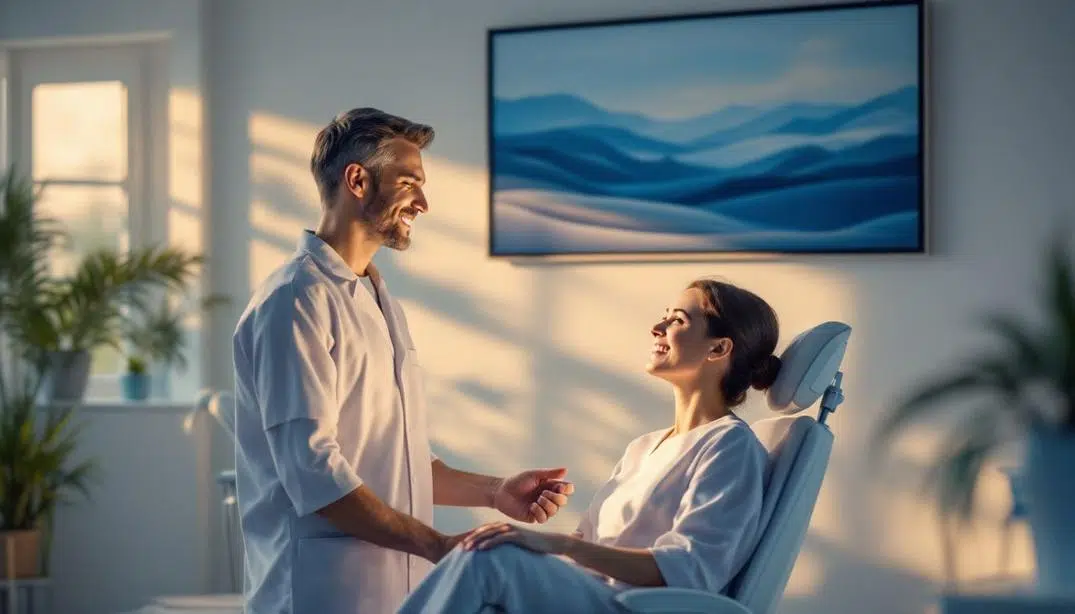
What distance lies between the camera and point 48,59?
16.2 ft

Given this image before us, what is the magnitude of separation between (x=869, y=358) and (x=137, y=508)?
256 centimetres

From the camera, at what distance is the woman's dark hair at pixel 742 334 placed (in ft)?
8.55

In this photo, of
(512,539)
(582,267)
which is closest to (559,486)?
(512,539)

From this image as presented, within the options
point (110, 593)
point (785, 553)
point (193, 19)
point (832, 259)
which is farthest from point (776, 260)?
point (110, 593)

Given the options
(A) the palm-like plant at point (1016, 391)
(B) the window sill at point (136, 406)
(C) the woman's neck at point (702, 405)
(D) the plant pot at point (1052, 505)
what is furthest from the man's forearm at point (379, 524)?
(B) the window sill at point (136, 406)

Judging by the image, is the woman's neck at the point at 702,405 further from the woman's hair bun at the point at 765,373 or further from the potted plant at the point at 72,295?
the potted plant at the point at 72,295

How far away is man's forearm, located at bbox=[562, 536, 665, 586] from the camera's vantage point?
2250mm

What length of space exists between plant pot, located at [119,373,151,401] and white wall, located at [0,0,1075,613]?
0.25m

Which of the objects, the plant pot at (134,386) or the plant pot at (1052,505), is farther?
the plant pot at (134,386)

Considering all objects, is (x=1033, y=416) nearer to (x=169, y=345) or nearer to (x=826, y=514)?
(x=826, y=514)

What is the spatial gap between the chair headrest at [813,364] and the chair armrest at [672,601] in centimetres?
45

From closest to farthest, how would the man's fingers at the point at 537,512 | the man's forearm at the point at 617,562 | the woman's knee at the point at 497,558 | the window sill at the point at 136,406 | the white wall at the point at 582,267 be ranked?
the woman's knee at the point at 497,558
the man's forearm at the point at 617,562
the man's fingers at the point at 537,512
the white wall at the point at 582,267
the window sill at the point at 136,406

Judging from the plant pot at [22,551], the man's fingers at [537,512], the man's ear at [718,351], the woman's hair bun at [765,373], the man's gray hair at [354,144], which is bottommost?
the plant pot at [22,551]

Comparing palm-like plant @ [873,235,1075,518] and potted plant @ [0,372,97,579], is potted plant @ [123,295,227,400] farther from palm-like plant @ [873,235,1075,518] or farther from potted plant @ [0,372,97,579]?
palm-like plant @ [873,235,1075,518]
